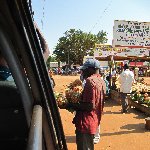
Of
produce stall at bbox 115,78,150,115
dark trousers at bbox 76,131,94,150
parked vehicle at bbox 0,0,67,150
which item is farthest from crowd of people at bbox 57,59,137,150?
produce stall at bbox 115,78,150,115

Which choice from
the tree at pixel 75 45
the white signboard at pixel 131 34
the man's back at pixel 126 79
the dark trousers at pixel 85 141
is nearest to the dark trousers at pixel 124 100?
the man's back at pixel 126 79

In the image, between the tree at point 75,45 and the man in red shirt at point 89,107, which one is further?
the tree at point 75,45

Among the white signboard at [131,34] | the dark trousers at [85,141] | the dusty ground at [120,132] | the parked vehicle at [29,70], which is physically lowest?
the dusty ground at [120,132]

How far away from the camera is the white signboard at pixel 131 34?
66.9 feet

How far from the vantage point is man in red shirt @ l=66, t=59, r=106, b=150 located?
15.1 ft

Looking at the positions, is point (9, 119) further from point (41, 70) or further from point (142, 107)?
point (142, 107)

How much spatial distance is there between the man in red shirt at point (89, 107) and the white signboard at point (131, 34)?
15477mm

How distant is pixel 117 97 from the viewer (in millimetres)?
16656

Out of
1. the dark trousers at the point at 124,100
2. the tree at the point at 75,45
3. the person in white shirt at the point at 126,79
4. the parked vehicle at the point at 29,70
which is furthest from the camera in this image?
the tree at the point at 75,45

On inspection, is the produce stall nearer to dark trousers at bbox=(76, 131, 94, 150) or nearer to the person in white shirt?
the person in white shirt

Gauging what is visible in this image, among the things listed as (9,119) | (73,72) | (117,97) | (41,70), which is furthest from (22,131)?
(73,72)

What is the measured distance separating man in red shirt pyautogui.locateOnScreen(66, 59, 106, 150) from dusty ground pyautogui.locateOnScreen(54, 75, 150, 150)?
2.41 metres

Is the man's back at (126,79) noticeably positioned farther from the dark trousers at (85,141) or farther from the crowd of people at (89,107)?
the dark trousers at (85,141)

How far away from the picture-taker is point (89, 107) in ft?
15.0
